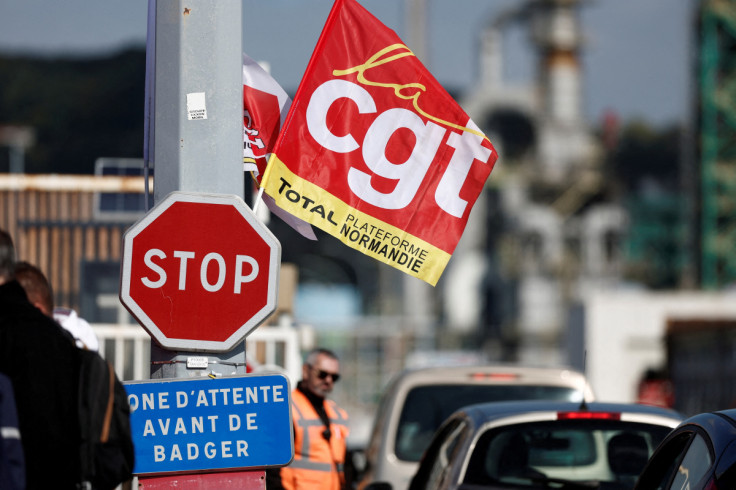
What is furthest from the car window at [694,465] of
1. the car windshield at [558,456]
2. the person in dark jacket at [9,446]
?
the person in dark jacket at [9,446]

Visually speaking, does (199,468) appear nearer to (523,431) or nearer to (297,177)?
(297,177)

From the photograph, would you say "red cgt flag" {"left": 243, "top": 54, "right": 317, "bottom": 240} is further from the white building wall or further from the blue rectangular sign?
the white building wall

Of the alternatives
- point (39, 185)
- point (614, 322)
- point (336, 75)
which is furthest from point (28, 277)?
point (614, 322)

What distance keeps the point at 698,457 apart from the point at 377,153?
215 cm

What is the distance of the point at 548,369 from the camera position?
30.2ft

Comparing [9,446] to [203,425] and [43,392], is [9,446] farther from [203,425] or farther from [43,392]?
[203,425]

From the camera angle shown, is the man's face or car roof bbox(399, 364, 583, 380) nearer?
the man's face

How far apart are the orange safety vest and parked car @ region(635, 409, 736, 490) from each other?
272cm

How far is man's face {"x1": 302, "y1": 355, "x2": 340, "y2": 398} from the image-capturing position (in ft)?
26.8

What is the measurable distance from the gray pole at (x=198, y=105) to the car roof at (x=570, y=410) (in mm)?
2057

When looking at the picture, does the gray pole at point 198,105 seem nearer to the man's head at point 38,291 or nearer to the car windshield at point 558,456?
the man's head at point 38,291

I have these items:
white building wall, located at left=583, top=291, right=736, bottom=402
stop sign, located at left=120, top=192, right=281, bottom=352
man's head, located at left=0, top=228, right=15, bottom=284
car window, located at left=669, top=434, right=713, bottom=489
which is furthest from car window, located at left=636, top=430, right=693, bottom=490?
white building wall, located at left=583, top=291, right=736, bottom=402

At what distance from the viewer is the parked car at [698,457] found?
4445 millimetres

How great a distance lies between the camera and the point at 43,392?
4363 millimetres
